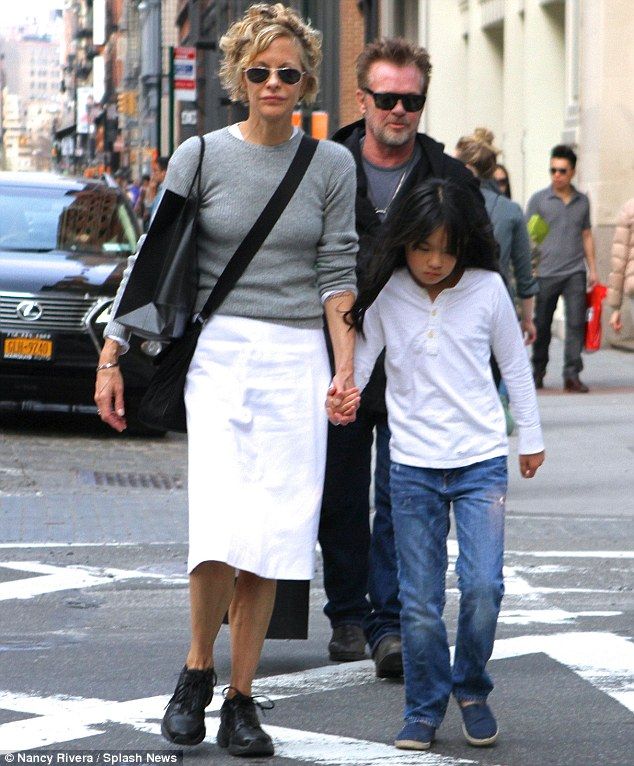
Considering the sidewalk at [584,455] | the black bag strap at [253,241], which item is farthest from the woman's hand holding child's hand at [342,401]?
the sidewalk at [584,455]

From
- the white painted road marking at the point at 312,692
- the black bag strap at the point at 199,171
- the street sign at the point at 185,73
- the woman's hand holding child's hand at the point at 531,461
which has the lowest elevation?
the white painted road marking at the point at 312,692

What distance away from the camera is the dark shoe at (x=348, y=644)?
6027mm

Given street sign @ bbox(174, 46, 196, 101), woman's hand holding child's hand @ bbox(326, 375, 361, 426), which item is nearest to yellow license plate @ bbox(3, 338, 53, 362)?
woman's hand holding child's hand @ bbox(326, 375, 361, 426)

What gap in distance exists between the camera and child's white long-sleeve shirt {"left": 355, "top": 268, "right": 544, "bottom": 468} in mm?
4875

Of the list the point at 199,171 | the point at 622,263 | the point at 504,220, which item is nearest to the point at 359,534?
the point at 199,171

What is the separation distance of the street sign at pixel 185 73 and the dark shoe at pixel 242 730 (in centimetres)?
2648

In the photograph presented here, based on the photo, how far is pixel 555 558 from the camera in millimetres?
8219

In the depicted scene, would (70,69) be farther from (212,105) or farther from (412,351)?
(412,351)

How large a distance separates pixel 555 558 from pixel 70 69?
579 ft

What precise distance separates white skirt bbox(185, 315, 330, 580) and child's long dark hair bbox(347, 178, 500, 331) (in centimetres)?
26

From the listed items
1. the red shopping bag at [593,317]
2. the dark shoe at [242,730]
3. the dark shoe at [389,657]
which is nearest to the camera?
the dark shoe at [242,730]

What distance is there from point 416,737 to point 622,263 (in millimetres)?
8523

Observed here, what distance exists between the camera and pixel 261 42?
16.0 feet

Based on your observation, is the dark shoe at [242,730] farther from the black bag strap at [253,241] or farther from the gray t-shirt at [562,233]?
the gray t-shirt at [562,233]
